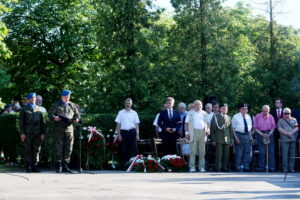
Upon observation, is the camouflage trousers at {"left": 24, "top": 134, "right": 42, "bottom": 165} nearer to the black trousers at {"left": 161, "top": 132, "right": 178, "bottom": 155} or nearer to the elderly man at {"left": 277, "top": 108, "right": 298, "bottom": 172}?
the black trousers at {"left": 161, "top": 132, "right": 178, "bottom": 155}

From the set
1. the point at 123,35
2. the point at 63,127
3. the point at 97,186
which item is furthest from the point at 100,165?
the point at 123,35

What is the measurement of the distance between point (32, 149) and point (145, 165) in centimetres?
312

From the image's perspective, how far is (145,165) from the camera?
645 inches

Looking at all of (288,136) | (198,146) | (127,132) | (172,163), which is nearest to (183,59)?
(288,136)

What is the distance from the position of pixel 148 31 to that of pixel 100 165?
11.1m

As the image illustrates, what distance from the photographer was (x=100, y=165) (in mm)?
17203

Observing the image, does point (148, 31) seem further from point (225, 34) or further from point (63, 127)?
point (63, 127)

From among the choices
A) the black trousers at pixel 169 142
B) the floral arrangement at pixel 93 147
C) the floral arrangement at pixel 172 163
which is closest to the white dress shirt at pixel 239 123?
the black trousers at pixel 169 142

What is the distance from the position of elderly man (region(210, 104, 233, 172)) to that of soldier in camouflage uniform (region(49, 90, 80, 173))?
4.38 meters

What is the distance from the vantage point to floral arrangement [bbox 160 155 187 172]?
16.7 meters

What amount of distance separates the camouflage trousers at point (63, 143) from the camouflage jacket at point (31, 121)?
2.00 feet

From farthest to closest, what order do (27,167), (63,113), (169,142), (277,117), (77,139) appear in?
(277,117)
(169,142)
(77,139)
(27,167)
(63,113)

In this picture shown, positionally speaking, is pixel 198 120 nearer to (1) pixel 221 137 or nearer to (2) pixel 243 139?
(1) pixel 221 137

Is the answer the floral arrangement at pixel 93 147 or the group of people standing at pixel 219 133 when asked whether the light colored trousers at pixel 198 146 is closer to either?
the group of people standing at pixel 219 133
